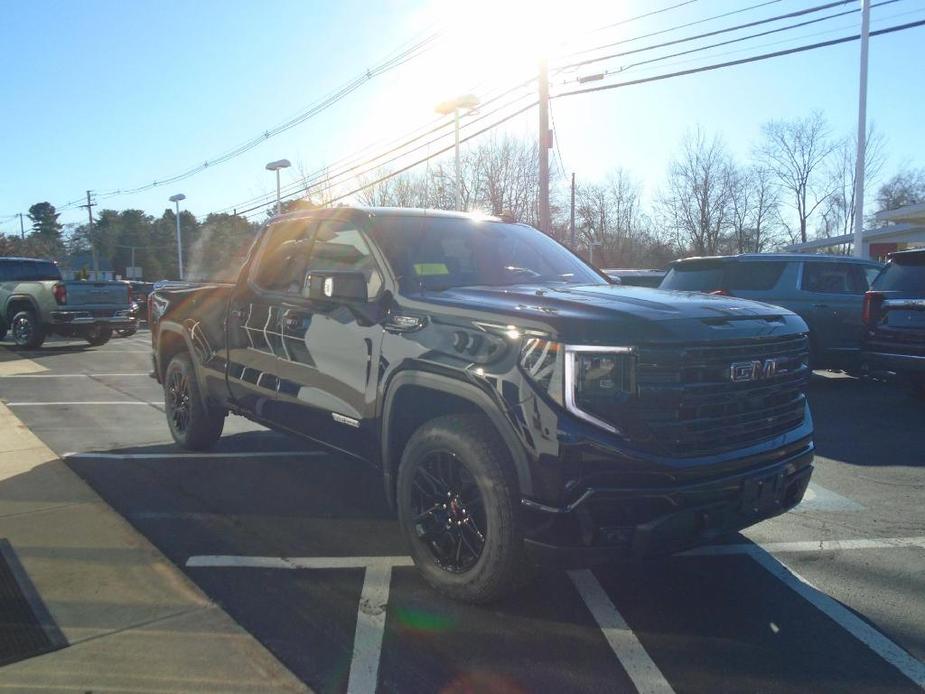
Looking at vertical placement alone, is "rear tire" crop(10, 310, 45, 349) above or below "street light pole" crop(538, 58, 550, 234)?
below

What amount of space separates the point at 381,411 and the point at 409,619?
3.47 ft

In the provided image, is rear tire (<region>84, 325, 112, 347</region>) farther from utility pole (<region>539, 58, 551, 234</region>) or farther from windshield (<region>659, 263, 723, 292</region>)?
windshield (<region>659, 263, 723, 292</region>)

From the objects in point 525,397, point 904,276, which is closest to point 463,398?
point 525,397

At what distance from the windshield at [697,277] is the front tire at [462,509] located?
7.62 m

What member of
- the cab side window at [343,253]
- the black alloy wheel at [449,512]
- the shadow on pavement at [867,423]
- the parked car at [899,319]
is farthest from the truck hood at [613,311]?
the parked car at [899,319]

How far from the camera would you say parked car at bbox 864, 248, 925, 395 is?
800 centimetres

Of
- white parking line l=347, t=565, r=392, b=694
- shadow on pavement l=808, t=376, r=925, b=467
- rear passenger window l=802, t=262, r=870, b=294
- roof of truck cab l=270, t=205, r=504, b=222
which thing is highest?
roof of truck cab l=270, t=205, r=504, b=222

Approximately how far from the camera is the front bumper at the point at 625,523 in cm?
304

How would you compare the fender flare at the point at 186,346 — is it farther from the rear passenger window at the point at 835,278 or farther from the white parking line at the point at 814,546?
the rear passenger window at the point at 835,278

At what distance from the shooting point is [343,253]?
4734 millimetres

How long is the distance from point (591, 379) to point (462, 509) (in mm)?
934

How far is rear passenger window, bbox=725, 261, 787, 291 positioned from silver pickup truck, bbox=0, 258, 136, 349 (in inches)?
507

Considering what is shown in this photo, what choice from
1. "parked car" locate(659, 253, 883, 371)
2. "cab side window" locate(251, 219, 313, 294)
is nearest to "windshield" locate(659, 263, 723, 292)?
"parked car" locate(659, 253, 883, 371)

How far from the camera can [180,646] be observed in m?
3.29
